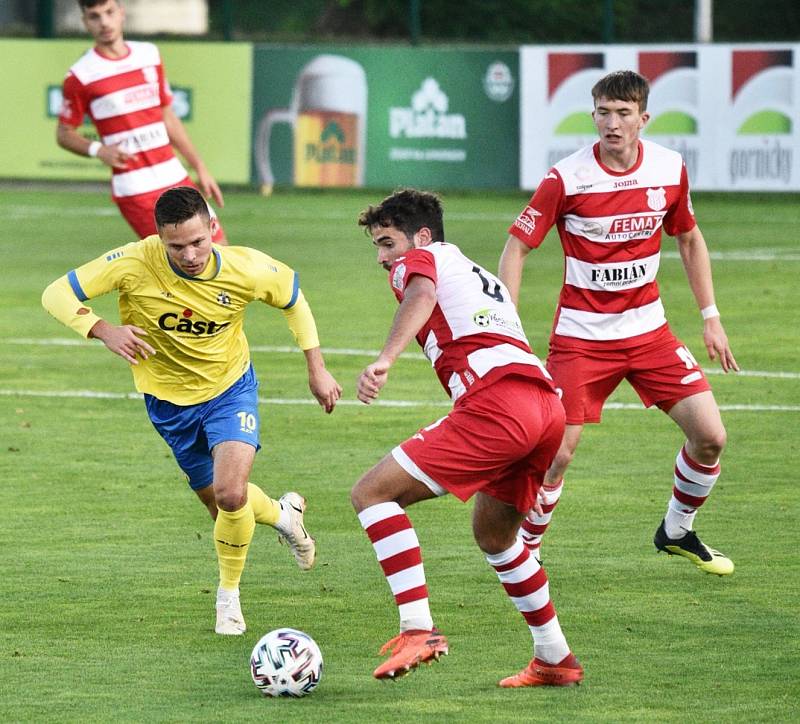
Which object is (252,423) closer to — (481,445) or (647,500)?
(481,445)

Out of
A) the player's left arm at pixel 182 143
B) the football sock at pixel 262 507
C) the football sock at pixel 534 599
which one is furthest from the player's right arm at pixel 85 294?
the player's left arm at pixel 182 143

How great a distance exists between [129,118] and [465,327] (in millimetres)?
6668

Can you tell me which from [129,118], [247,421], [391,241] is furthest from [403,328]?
[129,118]

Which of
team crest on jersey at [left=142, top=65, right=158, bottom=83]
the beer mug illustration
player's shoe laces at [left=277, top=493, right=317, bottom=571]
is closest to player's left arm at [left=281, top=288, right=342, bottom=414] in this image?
player's shoe laces at [left=277, top=493, right=317, bottom=571]

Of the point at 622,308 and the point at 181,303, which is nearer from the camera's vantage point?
the point at 181,303

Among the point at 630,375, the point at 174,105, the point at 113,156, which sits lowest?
the point at 174,105

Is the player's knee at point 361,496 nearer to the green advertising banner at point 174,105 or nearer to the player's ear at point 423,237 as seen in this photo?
the player's ear at point 423,237

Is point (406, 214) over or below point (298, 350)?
over

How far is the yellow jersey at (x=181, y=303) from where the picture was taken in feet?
23.5

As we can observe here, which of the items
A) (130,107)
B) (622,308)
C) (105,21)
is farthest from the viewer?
(130,107)

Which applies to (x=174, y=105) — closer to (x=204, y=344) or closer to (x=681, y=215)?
(x=681, y=215)

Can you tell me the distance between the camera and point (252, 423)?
7.17 metres

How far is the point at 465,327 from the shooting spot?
612cm

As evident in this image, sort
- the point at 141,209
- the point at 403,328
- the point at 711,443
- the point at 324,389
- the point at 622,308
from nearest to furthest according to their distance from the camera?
1. the point at 403,328
2. the point at 324,389
3. the point at 711,443
4. the point at 622,308
5. the point at 141,209
